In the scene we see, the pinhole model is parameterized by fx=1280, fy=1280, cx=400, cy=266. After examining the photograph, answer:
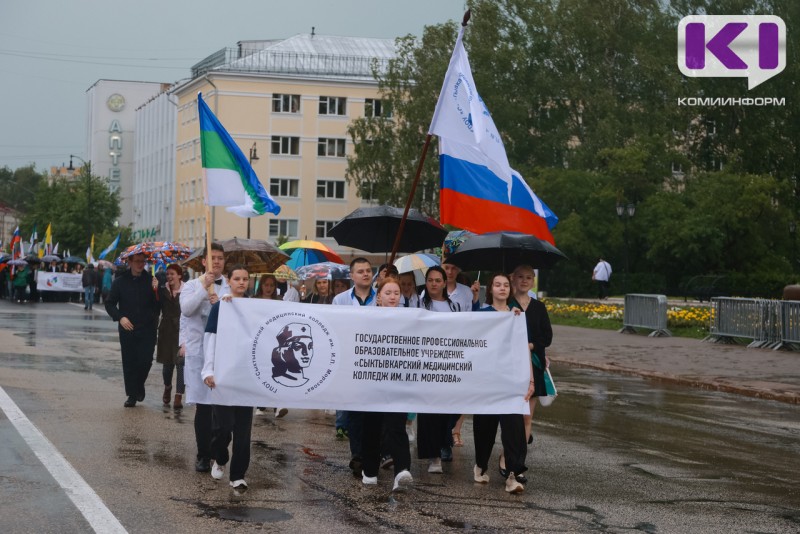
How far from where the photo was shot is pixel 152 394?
16281 mm

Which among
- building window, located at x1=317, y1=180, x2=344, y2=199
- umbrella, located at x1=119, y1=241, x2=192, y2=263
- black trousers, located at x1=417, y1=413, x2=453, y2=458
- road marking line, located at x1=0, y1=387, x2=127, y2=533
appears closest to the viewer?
road marking line, located at x1=0, y1=387, x2=127, y2=533

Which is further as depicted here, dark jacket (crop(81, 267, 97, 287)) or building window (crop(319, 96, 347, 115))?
building window (crop(319, 96, 347, 115))

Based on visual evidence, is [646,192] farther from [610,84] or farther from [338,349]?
[338,349]

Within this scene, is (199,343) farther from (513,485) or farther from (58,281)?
(58,281)

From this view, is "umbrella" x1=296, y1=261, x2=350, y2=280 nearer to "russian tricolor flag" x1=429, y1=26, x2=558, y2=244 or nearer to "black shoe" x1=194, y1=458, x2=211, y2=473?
"russian tricolor flag" x1=429, y1=26, x2=558, y2=244

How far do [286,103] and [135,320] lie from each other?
7987cm

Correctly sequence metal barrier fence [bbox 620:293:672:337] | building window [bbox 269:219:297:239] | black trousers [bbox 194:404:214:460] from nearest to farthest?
black trousers [bbox 194:404:214:460] → metal barrier fence [bbox 620:293:672:337] → building window [bbox 269:219:297:239]

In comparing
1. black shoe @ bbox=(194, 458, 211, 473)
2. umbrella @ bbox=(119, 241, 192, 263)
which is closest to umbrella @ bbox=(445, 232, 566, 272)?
black shoe @ bbox=(194, 458, 211, 473)

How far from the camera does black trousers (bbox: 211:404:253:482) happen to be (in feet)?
29.8

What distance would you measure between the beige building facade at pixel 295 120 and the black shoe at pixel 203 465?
81.2 m

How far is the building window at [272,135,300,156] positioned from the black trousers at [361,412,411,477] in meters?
84.6

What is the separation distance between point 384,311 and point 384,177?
62.4m

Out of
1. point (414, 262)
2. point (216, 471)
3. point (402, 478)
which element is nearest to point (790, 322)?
point (414, 262)

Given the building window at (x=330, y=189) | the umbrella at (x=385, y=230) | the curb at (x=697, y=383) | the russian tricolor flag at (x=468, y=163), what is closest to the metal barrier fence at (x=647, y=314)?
the curb at (x=697, y=383)
